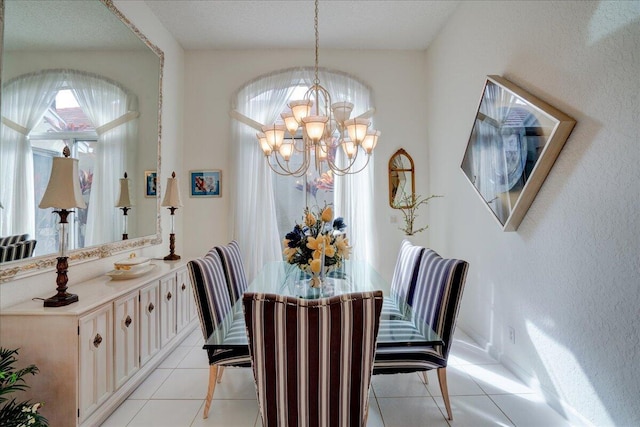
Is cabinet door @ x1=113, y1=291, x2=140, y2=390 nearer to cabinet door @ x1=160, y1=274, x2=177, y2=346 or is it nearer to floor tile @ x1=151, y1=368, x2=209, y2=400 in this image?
floor tile @ x1=151, y1=368, x2=209, y2=400

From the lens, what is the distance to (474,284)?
2.97 m

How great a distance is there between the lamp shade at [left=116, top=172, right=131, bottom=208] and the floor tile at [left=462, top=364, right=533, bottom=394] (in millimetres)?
3060

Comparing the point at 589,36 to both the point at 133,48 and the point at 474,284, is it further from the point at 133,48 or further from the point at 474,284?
the point at 133,48

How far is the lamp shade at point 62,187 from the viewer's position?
1730 mm

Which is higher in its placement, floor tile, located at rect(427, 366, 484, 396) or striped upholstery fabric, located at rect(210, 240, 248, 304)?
striped upholstery fabric, located at rect(210, 240, 248, 304)

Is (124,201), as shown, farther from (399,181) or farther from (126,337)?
(399,181)

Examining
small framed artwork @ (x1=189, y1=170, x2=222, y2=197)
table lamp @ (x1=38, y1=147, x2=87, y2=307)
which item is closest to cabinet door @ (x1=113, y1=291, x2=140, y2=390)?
table lamp @ (x1=38, y1=147, x2=87, y2=307)

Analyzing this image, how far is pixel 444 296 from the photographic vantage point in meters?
Answer: 1.71

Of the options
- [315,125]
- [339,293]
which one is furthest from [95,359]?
[315,125]

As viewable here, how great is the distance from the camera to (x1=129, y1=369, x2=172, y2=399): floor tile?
2.16 metres

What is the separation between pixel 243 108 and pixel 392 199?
2168 millimetres

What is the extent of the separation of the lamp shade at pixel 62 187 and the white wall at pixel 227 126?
2.19m

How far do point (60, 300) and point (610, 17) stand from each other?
10.4ft

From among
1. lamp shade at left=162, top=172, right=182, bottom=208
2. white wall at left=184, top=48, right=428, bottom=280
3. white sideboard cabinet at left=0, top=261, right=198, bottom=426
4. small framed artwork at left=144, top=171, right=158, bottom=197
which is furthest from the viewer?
white wall at left=184, top=48, right=428, bottom=280
